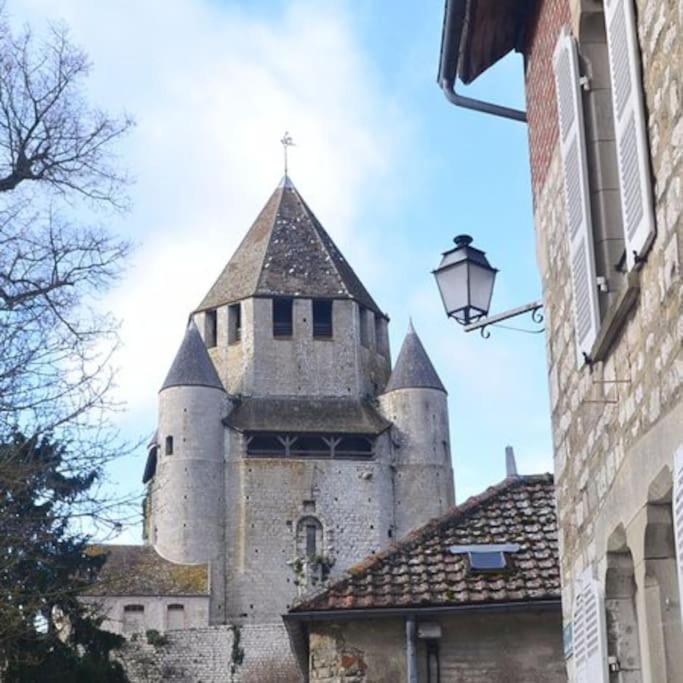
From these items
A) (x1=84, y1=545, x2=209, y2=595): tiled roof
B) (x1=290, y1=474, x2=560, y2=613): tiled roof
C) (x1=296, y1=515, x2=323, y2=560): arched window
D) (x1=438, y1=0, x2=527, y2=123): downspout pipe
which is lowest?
(x1=290, y1=474, x2=560, y2=613): tiled roof

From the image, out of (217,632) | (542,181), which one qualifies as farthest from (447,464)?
(542,181)

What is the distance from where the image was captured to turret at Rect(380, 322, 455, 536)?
4969 cm

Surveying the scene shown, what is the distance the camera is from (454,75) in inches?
288

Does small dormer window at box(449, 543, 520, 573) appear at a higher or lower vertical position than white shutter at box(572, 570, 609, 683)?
higher

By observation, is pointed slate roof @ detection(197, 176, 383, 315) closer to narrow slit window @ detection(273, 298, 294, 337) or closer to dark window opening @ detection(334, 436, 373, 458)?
narrow slit window @ detection(273, 298, 294, 337)

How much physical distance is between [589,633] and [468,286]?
3047 millimetres

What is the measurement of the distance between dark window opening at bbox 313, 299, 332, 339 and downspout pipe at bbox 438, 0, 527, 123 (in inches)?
1772

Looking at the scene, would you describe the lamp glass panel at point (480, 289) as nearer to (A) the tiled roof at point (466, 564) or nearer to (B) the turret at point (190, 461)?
(A) the tiled roof at point (466, 564)

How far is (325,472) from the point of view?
49.4 metres

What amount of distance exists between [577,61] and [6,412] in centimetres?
599

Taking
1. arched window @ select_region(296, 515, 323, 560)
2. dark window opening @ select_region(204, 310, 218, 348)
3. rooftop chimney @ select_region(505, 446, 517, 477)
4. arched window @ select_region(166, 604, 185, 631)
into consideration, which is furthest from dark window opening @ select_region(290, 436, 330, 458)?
rooftop chimney @ select_region(505, 446, 517, 477)

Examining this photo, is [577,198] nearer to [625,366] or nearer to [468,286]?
[625,366]

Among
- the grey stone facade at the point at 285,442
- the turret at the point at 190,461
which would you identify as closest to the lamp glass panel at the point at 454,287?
the grey stone facade at the point at 285,442

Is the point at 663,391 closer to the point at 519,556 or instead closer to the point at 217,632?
the point at 519,556
